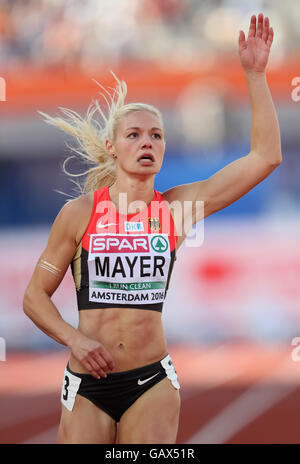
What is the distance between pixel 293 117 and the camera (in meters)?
12.4

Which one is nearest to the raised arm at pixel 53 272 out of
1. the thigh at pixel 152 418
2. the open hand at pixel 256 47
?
the thigh at pixel 152 418

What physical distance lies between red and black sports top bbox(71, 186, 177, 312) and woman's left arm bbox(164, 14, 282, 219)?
10.2 inches

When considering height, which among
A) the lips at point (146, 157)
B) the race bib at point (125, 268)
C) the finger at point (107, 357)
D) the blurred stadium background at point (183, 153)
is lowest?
the finger at point (107, 357)

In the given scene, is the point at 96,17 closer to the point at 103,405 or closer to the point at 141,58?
the point at 141,58

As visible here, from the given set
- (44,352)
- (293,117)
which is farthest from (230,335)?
(293,117)

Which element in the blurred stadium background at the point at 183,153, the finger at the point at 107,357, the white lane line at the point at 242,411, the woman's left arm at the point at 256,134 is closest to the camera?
the finger at the point at 107,357

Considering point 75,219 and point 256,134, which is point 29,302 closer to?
point 75,219

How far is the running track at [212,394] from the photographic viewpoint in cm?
663

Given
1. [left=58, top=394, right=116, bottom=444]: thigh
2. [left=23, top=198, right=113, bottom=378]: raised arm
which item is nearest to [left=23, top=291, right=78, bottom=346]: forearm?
[left=23, top=198, right=113, bottom=378]: raised arm

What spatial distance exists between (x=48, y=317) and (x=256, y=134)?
3.91 feet

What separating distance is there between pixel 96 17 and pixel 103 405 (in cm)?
1037

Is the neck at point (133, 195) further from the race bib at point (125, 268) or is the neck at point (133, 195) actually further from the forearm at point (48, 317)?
the forearm at point (48, 317)

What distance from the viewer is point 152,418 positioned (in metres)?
3.11

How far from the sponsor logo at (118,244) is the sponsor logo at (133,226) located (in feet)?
0.14
